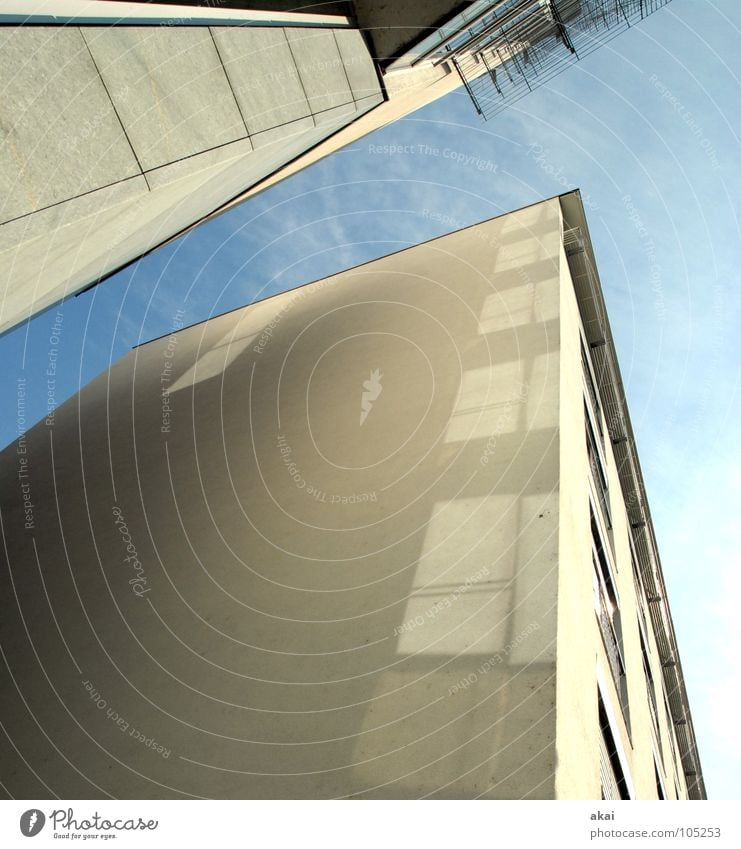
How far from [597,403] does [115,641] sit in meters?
11.1

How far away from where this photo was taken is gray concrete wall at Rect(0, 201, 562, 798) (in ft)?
16.4

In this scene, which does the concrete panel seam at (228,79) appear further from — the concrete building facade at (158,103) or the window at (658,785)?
the window at (658,785)

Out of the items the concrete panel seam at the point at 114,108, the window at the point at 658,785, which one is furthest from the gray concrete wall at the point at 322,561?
the window at the point at 658,785

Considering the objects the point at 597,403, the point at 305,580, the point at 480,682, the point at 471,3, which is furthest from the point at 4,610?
the point at 597,403

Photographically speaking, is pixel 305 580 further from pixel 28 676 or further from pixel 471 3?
pixel 471 3

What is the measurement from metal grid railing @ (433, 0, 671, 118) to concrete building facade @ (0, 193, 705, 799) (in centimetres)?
230

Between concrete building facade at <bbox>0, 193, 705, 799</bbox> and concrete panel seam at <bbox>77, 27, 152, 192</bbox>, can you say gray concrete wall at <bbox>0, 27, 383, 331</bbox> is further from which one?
concrete building facade at <bbox>0, 193, 705, 799</bbox>

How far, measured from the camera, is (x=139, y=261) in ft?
31.1

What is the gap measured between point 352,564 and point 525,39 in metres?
9.29

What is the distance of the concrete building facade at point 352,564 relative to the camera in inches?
196

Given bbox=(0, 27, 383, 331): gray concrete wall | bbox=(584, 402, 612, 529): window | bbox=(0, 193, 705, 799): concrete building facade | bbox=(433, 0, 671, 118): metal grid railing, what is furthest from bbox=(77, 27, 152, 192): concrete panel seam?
bbox=(584, 402, 612, 529): window

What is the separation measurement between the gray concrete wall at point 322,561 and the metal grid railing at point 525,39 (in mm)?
2412

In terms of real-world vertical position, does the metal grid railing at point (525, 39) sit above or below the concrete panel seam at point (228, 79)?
above

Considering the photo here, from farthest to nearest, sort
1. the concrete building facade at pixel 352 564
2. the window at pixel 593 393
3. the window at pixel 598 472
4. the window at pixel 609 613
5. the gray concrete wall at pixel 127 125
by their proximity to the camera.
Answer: the window at pixel 593 393, the window at pixel 598 472, the window at pixel 609 613, the concrete building facade at pixel 352 564, the gray concrete wall at pixel 127 125
